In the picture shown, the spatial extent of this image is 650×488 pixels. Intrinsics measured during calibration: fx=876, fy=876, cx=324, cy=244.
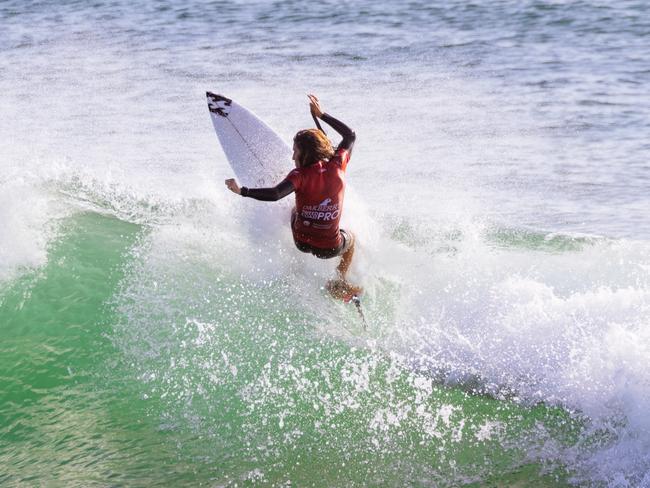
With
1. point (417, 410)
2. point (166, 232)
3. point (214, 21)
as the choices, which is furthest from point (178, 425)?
point (214, 21)

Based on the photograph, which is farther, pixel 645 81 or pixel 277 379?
pixel 645 81

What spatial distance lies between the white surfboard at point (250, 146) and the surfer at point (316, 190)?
0.99 metres

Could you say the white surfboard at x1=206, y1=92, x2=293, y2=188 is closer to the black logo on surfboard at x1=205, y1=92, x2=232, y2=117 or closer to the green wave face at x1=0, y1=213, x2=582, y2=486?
the black logo on surfboard at x1=205, y1=92, x2=232, y2=117

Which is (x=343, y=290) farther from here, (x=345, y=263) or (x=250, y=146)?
(x=250, y=146)

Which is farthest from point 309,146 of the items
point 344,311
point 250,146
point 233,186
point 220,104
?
point 220,104

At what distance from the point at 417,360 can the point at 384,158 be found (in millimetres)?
5160

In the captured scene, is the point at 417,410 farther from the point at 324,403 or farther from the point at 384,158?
the point at 384,158

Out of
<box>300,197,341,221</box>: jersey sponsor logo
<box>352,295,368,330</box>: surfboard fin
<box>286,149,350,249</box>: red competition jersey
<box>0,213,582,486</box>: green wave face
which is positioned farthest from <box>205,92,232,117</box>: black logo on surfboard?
<box>352,295,368,330</box>: surfboard fin

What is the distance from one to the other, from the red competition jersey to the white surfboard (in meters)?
1.13

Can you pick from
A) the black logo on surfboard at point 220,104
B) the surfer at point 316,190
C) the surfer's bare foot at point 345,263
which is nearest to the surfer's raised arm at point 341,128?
the surfer at point 316,190

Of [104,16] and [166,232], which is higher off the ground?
[166,232]

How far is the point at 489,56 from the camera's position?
15.4m

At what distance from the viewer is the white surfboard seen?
695 cm

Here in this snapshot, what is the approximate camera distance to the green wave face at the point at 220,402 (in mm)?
4887
